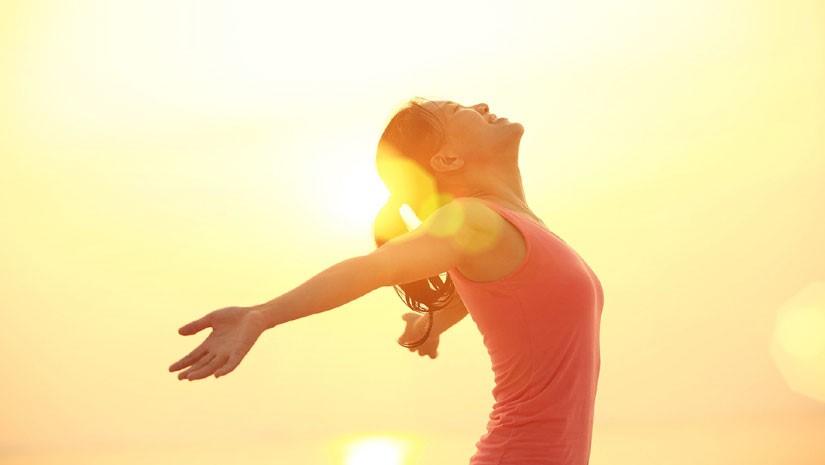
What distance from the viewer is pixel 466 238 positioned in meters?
2.01

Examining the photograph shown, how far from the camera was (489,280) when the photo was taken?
7.04 feet

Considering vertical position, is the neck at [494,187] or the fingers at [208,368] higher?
the neck at [494,187]

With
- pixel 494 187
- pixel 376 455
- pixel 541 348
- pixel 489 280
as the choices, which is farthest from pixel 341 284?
pixel 376 455

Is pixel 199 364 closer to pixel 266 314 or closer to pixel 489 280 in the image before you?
pixel 266 314

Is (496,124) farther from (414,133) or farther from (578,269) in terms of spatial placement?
(578,269)

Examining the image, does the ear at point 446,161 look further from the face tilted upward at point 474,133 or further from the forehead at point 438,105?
the forehead at point 438,105

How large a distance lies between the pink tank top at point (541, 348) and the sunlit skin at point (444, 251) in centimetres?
6

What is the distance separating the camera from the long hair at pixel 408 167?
8.48 feet

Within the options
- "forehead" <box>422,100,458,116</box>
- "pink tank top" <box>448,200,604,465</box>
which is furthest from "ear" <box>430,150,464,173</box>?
"pink tank top" <box>448,200,604,465</box>

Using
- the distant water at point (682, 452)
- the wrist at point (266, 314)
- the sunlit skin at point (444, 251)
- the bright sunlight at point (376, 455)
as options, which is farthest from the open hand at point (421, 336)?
the bright sunlight at point (376, 455)

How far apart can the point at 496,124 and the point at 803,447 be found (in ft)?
27.9

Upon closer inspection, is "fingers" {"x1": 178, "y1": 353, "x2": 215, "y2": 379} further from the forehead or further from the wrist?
the forehead

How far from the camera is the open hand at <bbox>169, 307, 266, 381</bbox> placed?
1611 millimetres

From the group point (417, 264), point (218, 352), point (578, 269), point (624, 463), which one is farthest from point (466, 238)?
point (624, 463)
